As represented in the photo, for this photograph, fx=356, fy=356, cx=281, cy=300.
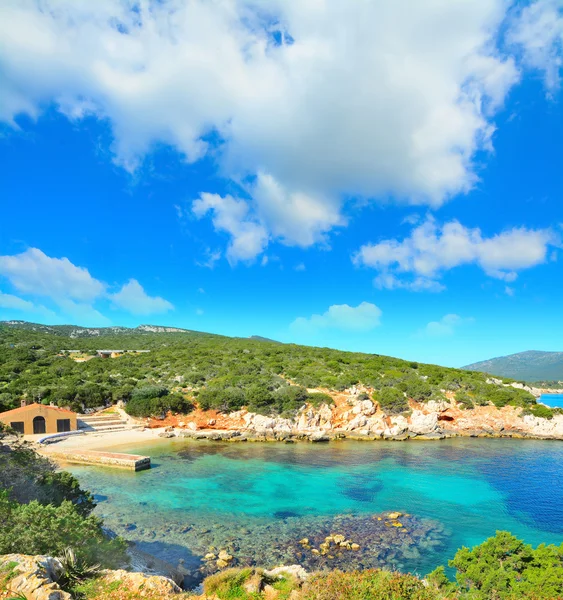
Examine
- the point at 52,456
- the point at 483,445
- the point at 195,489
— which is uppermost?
the point at 52,456

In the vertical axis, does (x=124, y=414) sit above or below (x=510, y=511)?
above

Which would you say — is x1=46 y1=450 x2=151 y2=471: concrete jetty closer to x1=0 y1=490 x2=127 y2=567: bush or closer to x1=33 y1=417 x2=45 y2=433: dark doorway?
x1=33 y1=417 x2=45 y2=433: dark doorway

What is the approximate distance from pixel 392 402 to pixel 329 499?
2495 cm

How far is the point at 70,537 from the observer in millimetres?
11391

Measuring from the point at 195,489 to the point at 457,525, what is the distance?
53.9 ft

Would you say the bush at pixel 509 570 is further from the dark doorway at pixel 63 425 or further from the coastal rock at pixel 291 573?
the dark doorway at pixel 63 425

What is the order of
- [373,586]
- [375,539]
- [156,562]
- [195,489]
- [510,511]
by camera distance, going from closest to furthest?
[373,586] → [156,562] → [375,539] → [510,511] → [195,489]

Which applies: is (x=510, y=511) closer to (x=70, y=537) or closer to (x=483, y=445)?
(x=483, y=445)

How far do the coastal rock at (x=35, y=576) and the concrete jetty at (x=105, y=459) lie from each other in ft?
67.4

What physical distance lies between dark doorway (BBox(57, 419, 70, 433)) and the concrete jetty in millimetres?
9231

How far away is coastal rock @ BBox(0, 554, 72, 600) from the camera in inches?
313

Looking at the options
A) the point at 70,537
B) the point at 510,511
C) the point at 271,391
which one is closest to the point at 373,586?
the point at 70,537

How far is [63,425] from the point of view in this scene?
39.7 m

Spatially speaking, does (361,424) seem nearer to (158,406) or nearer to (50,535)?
(158,406)
